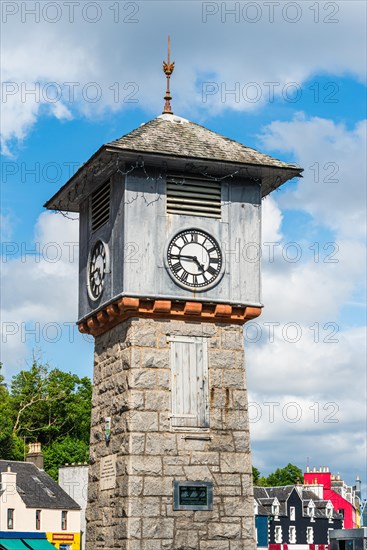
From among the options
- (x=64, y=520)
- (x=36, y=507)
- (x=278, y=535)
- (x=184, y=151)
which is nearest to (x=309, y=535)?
(x=278, y=535)

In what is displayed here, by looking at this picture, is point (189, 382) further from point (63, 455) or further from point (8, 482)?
point (63, 455)

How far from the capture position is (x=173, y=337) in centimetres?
2073

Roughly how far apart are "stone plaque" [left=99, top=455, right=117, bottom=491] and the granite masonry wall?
2 centimetres

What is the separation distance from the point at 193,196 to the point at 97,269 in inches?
103

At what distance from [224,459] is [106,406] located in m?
2.67

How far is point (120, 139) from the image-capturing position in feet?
69.4

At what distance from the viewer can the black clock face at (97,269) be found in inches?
858

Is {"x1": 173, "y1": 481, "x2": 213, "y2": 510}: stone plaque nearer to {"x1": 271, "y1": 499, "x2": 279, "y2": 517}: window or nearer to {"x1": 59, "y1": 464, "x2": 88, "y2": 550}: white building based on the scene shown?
{"x1": 59, "y1": 464, "x2": 88, "y2": 550}: white building

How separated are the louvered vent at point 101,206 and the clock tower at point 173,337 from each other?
66 mm

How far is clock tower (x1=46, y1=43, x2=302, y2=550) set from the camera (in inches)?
787

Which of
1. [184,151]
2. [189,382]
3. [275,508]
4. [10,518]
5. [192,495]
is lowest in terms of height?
[10,518]

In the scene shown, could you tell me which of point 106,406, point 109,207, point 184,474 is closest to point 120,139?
point 109,207

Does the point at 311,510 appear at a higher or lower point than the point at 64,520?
higher

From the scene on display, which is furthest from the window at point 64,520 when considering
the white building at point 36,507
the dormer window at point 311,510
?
the dormer window at point 311,510
